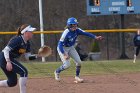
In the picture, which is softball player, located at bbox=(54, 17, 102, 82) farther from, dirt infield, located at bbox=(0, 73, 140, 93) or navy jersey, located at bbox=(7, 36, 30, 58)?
navy jersey, located at bbox=(7, 36, 30, 58)

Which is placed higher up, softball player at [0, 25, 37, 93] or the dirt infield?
softball player at [0, 25, 37, 93]

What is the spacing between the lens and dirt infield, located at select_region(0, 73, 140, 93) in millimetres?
13023

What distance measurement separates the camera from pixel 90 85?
46.2 feet

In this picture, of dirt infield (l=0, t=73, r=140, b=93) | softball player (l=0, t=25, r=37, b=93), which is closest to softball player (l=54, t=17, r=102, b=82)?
dirt infield (l=0, t=73, r=140, b=93)

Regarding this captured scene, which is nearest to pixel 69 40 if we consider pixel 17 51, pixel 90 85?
pixel 90 85

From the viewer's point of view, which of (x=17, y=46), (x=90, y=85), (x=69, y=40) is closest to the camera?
(x=17, y=46)

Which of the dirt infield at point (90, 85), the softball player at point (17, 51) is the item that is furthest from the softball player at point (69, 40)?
the softball player at point (17, 51)

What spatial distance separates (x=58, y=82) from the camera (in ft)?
49.0

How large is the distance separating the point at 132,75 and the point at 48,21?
25696 mm

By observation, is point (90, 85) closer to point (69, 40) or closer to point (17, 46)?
point (69, 40)

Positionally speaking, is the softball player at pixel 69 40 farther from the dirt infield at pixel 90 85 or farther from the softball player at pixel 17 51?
the softball player at pixel 17 51

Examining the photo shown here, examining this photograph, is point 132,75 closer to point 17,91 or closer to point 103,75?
point 103,75

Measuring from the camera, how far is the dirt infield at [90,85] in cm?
1302

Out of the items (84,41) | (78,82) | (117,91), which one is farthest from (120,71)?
(84,41)
